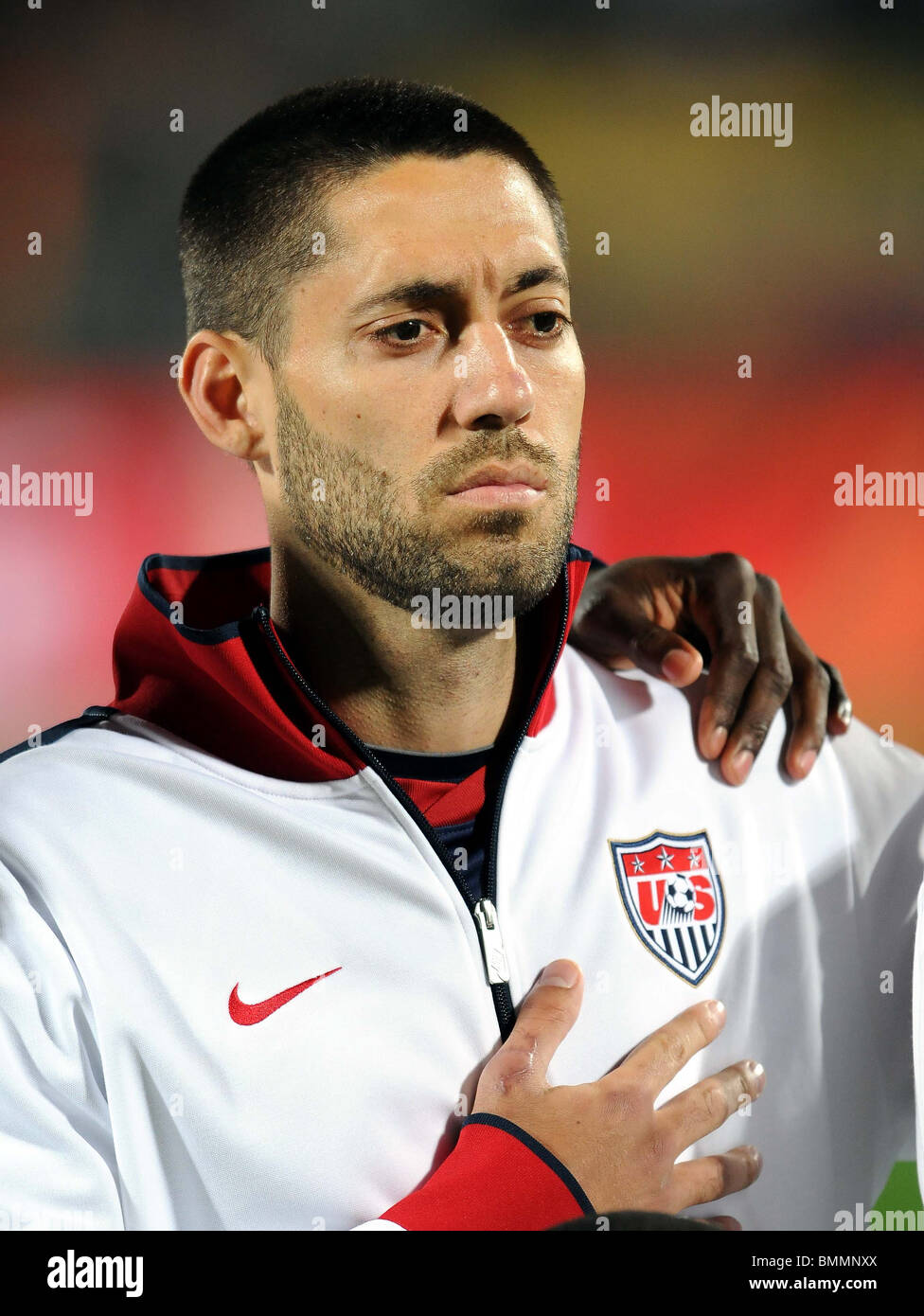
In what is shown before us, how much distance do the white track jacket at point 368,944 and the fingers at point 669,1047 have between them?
29 millimetres

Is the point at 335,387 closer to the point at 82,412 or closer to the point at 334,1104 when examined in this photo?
the point at 334,1104

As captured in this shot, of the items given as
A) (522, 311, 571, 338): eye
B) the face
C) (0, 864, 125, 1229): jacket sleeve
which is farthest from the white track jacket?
(522, 311, 571, 338): eye

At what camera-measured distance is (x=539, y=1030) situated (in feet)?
3.58

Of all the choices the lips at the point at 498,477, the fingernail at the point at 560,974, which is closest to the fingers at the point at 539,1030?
the fingernail at the point at 560,974

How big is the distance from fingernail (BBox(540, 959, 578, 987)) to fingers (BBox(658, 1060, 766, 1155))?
0.47 feet

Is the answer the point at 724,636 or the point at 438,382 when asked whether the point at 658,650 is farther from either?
the point at 438,382

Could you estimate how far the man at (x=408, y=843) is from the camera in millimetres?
1041

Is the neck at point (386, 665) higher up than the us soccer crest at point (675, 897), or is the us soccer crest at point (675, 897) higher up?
the neck at point (386, 665)

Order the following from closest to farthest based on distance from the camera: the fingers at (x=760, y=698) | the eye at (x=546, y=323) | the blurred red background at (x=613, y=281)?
the eye at (x=546, y=323), the fingers at (x=760, y=698), the blurred red background at (x=613, y=281)

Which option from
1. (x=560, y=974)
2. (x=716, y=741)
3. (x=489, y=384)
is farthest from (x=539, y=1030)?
(x=489, y=384)

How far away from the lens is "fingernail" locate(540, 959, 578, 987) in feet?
3.71

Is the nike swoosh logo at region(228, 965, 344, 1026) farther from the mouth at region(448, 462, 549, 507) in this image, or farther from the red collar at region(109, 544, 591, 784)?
the mouth at region(448, 462, 549, 507)

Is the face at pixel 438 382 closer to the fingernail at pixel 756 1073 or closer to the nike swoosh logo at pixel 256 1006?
the nike swoosh logo at pixel 256 1006

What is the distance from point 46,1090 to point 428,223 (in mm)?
841
